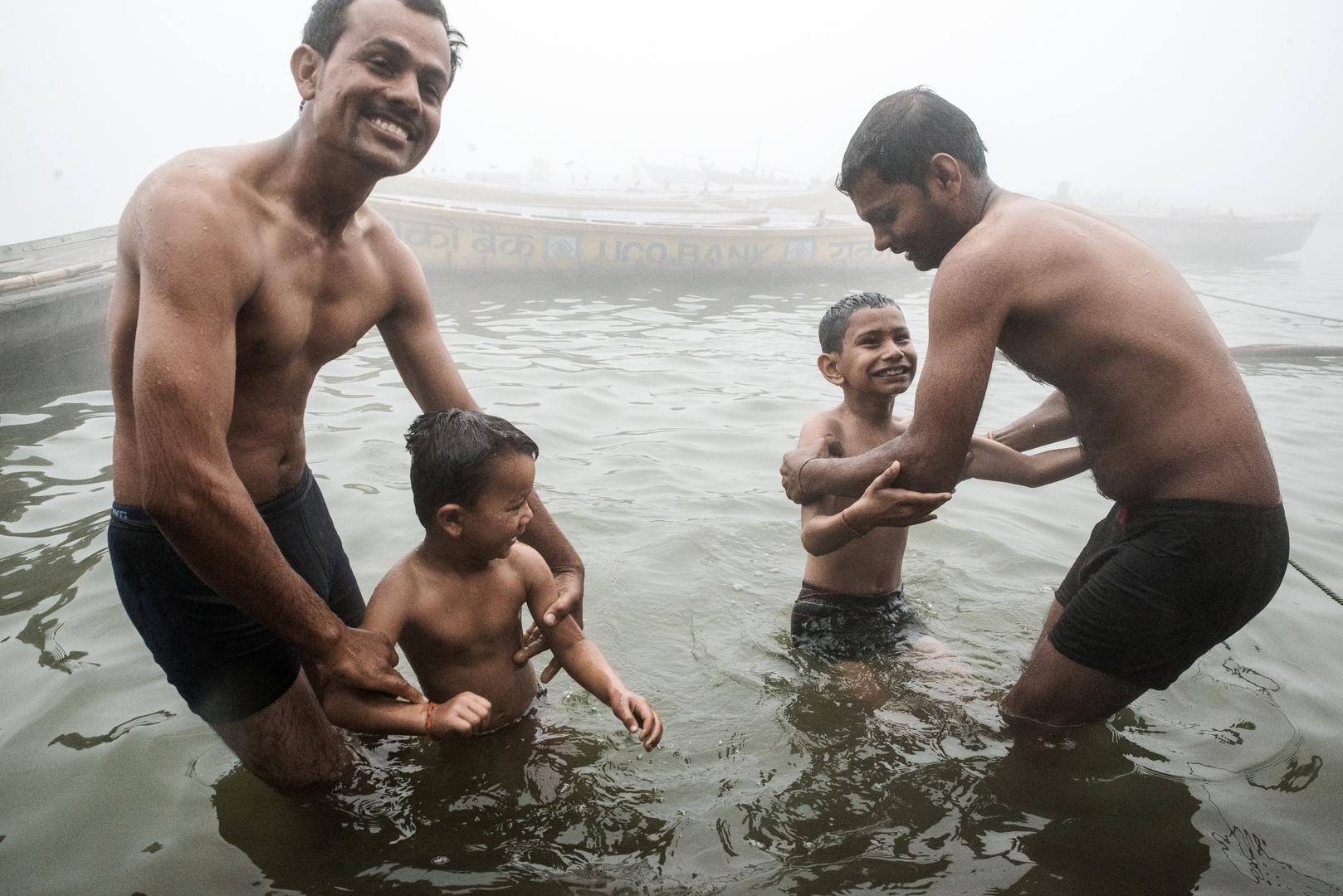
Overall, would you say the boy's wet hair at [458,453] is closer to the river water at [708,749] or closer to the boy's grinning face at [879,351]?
the river water at [708,749]

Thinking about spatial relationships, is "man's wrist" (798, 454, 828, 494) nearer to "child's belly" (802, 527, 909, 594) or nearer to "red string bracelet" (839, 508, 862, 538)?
"red string bracelet" (839, 508, 862, 538)

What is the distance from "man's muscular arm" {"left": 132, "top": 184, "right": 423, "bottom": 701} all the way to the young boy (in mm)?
2027

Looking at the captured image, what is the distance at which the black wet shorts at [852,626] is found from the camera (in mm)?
3533

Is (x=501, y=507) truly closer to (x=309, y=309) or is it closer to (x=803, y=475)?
(x=309, y=309)

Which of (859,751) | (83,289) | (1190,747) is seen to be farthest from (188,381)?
(83,289)

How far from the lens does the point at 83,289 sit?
8.29m

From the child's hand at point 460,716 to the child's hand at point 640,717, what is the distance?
1.35 ft

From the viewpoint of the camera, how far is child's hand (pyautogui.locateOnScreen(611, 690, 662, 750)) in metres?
2.33

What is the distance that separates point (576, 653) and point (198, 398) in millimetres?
1372

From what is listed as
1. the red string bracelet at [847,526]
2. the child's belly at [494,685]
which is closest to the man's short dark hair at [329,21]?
the child's belly at [494,685]

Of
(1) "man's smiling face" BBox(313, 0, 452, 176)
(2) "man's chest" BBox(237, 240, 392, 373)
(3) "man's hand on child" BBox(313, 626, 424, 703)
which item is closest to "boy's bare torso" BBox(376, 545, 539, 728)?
(3) "man's hand on child" BBox(313, 626, 424, 703)

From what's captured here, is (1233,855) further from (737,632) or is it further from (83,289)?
(83,289)

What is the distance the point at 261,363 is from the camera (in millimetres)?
2207

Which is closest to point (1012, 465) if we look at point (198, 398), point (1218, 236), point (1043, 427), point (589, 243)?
point (1043, 427)
